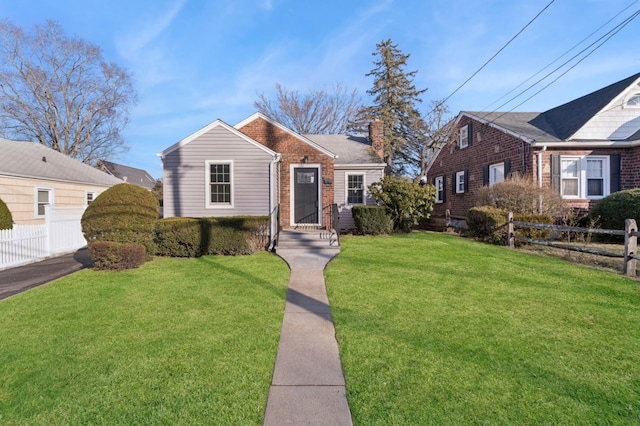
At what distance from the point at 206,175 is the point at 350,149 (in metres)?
7.08

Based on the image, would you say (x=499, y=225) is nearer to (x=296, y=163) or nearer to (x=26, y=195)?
(x=296, y=163)

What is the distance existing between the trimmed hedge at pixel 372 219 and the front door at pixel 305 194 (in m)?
1.73

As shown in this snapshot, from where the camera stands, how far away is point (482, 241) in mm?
10633

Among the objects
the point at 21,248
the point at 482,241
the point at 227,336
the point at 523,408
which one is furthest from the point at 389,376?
the point at 21,248

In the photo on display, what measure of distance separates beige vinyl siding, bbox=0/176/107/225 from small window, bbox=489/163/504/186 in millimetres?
19984

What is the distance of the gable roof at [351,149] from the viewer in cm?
1366

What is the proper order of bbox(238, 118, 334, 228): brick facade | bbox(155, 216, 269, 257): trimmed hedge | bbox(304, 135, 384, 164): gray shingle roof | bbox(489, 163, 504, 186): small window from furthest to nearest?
bbox(489, 163, 504, 186): small window < bbox(304, 135, 384, 164): gray shingle roof < bbox(238, 118, 334, 228): brick facade < bbox(155, 216, 269, 257): trimmed hedge

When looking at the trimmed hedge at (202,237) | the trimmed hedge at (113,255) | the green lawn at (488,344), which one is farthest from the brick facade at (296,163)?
the green lawn at (488,344)

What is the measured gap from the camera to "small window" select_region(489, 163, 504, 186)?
1403 centimetres

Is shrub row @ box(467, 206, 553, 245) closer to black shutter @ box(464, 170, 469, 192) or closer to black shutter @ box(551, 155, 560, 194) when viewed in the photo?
black shutter @ box(551, 155, 560, 194)

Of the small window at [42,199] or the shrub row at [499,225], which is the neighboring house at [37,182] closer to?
the small window at [42,199]

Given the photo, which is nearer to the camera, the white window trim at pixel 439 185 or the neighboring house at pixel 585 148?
the neighboring house at pixel 585 148

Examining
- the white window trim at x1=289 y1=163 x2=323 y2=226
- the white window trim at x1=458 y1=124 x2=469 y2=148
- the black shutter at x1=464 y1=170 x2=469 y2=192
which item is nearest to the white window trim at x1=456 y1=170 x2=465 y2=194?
the black shutter at x1=464 y1=170 x2=469 y2=192

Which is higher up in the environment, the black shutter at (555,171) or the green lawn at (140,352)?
the black shutter at (555,171)
